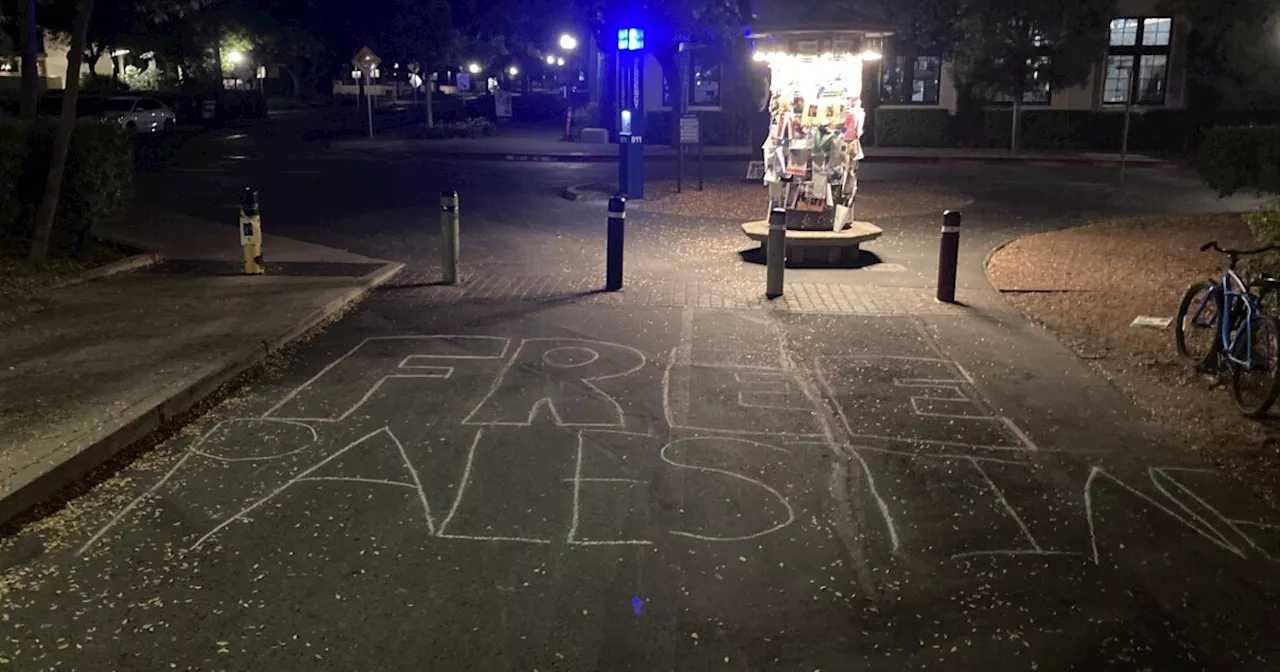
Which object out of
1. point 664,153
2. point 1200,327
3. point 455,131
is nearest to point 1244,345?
point 1200,327

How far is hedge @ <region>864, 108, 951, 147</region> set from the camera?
34.8 m

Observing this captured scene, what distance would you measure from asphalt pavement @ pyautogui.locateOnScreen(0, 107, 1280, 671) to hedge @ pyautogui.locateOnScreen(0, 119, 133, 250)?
4.62 metres

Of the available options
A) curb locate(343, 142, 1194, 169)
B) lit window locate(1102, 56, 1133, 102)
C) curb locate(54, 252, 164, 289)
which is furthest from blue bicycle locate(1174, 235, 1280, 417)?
lit window locate(1102, 56, 1133, 102)

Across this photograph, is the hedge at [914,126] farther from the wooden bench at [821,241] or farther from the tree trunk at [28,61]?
the tree trunk at [28,61]

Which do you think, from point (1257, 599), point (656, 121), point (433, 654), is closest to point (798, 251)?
point (1257, 599)

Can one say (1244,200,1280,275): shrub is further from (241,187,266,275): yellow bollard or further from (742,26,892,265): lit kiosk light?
(241,187,266,275): yellow bollard

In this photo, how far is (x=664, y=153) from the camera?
3300cm

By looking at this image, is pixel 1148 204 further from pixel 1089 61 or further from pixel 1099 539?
pixel 1099 539

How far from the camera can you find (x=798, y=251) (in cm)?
1319

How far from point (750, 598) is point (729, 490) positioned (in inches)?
51.1

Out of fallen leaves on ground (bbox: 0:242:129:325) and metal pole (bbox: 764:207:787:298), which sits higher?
metal pole (bbox: 764:207:787:298)

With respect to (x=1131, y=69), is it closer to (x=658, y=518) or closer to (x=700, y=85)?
(x=700, y=85)

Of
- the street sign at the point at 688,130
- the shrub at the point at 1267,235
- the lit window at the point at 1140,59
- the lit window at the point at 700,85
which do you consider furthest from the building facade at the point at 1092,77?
the shrub at the point at 1267,235

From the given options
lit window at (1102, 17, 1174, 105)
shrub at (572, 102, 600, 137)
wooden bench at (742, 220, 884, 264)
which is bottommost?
wooden bench at (742, 220, 884, 264)
